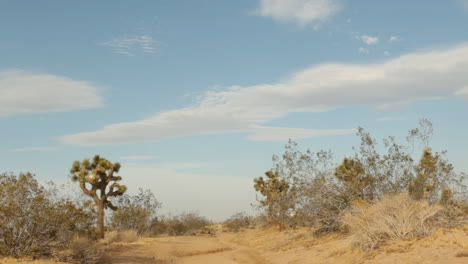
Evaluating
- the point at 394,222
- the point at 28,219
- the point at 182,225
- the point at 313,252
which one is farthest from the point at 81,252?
the point at 182,225

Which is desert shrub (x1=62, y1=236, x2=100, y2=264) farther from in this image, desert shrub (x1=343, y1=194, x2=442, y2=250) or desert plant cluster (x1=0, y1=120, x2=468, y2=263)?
desert shrub (x1=343, y1=194, x2=442, y2=250)

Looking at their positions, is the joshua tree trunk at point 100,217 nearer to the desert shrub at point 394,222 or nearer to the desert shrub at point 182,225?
the desert shrub at point 182,225

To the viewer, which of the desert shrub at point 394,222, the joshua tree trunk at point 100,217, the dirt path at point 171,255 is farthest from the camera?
the joshua tree trunk at point 100,217

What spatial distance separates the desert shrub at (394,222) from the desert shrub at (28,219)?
1272 centimetres

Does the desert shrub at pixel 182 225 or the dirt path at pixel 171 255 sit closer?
the dirt path at pixel 171 255

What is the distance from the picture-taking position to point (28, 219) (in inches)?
651

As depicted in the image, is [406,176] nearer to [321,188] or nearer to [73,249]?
[321,188]

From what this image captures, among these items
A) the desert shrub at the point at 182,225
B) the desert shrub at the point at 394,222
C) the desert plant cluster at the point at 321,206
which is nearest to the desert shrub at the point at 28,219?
the desert plant cluster at the point at 321,206

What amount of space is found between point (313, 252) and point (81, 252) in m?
10.6

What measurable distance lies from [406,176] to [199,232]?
106ft

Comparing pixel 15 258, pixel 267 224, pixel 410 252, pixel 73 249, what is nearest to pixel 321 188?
pixel 410 252

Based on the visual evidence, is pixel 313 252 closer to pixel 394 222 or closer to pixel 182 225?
pixel 394 222

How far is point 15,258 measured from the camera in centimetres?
1588

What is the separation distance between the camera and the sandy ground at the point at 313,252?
13.3 m
